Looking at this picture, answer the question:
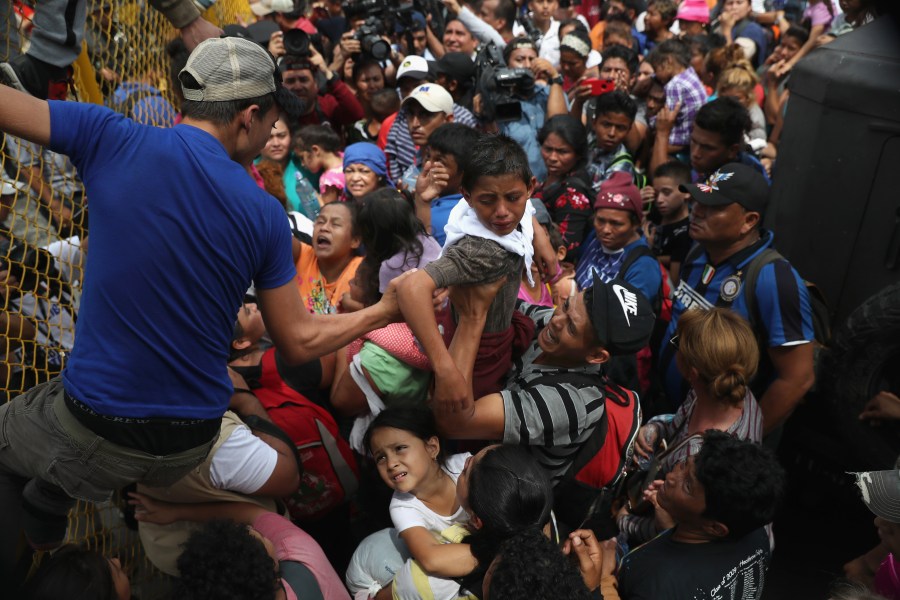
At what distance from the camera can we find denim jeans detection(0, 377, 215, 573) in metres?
2.18

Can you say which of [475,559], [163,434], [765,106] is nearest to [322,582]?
[475,559]

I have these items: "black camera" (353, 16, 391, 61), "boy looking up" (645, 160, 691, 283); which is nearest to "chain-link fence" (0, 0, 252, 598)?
"black camera" (353, 16, 391, 61)

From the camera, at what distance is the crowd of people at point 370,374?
2113mm

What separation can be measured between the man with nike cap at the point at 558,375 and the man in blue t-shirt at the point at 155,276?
2.22 ft

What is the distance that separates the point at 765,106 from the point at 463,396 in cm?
614

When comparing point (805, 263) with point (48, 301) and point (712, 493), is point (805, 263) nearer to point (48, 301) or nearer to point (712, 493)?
point (712, 493)

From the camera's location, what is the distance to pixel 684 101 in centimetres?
592

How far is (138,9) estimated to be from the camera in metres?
4.20

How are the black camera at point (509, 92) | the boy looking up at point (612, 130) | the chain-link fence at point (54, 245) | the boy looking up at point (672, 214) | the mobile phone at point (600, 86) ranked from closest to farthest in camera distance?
1. the chain-link fence at point (54, 245)
2. the boy looking up at point (672, 214)
3. the boy looking up at point (612, 130)
4. the black camera at point (509, 92)
5. the mobile phone at point (600, 86)

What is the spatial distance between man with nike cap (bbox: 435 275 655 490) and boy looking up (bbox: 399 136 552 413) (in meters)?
0.10

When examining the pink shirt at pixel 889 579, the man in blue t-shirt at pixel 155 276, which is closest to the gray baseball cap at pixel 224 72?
the man in blue t-shirt at pixel 155 276

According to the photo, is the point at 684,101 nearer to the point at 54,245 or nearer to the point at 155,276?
the point at 54,245

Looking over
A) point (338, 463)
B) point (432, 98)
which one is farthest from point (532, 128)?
point (338, 463)

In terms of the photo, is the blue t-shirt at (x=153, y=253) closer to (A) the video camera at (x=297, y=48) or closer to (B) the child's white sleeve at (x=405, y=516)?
(B) the child's white sleeve at (x=405, y=516)
